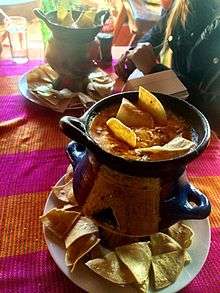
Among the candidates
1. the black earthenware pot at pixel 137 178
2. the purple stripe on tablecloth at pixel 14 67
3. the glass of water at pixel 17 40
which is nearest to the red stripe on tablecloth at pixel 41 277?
the black earthenware pot at pixel 137 178

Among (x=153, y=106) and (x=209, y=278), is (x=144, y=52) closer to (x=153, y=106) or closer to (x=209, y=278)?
(x=153, y=106)

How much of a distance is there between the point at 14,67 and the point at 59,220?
0.70 metres

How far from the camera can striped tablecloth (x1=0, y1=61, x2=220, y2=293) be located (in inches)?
22.3

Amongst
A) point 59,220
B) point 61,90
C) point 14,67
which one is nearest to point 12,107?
point 61,90

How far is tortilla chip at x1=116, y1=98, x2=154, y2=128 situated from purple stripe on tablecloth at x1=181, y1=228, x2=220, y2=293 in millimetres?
235

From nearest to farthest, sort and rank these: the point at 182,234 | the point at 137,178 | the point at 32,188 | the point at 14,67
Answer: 1. the point at 137,178
2. the point at 182,234
3. the point at 32,188
4. the point at 14,67

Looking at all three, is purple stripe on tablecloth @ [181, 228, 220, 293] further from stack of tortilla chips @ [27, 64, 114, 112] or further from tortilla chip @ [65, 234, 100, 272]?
stack of tortilla chips @ [27, 64, 114, 112]

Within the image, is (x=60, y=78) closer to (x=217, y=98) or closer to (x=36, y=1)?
(x=217, y=98)

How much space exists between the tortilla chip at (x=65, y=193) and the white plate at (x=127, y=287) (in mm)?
68

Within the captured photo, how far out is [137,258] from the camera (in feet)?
1.78

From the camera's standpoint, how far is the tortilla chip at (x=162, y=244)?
571 millimetres

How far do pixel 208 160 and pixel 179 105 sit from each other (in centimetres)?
28

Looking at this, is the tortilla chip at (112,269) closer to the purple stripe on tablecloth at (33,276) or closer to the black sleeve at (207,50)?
the purple stripe on tablecloth at (33,276)

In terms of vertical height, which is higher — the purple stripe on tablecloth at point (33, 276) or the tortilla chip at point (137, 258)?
the tortilla chip at point (137, 258)
